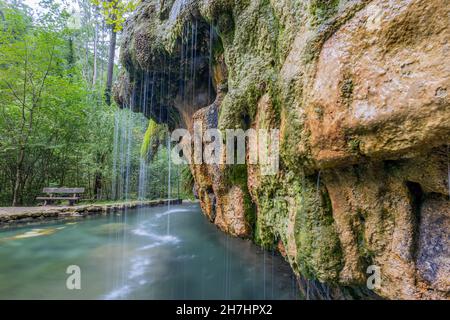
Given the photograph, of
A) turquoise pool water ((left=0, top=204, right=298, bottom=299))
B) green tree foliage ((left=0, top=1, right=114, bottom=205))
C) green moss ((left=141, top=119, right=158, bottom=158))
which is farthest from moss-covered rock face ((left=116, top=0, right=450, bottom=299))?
green tree foliage ((left=0, top=1, right=114, bottom=205))

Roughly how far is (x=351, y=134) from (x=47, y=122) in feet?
47.5

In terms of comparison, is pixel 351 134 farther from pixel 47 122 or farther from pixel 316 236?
pixel 47 122

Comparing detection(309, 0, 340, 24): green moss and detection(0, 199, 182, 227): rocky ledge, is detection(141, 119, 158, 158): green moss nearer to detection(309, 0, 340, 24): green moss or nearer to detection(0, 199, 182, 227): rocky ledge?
detection(0, 199, 182, 227): rocky ledge

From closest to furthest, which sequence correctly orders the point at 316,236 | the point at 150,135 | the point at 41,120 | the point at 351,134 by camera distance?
the point at 351,134, the point at 316,236, the point at 41,120, the point at 150,135

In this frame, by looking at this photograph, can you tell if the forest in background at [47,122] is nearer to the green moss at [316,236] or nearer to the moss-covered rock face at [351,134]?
the moss-covered rock face at [351,134]

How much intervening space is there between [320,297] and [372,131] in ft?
8.84

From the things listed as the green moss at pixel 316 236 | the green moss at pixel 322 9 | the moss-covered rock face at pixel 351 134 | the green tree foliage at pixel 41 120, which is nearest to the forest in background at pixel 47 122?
the green tree foliage at pixel 41 120

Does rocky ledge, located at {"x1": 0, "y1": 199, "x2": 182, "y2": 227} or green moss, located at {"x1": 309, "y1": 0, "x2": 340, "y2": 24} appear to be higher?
green moss, located at {"x1": 309, "y1": 0, "x2": 340, "y2": 24}

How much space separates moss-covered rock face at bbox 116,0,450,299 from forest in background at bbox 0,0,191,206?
24.0 feet

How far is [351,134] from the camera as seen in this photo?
208cm

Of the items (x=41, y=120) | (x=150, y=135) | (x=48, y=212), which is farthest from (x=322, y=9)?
(x=41, y=120)

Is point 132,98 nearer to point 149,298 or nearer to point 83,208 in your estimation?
point 83,208

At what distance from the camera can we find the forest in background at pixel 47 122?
36.0 feet

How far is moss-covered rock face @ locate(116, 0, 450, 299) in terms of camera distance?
1705mm
